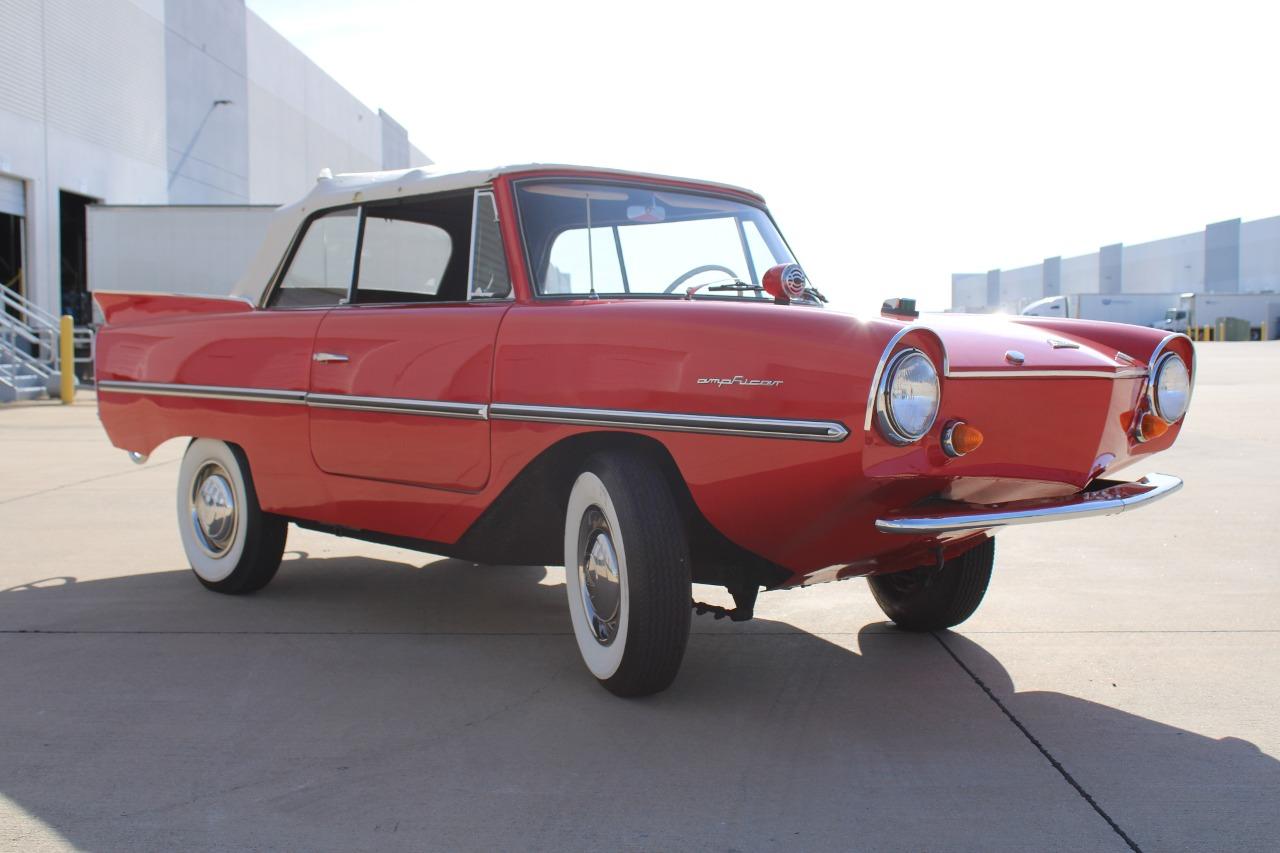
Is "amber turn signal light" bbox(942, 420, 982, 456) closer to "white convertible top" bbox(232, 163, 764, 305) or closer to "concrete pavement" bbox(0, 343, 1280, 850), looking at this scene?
"concrete pavement" bbox(0, 343, 1280, 850)

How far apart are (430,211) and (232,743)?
7.42ft

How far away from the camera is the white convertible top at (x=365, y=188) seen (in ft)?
13.8

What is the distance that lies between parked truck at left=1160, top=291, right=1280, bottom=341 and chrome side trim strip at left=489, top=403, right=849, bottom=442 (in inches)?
2134

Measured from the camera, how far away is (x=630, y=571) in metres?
3.33

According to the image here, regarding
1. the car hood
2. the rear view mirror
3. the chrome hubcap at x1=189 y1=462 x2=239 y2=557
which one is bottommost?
the chrome hubcap at x1=189 y1=462 x2=239 y2=557

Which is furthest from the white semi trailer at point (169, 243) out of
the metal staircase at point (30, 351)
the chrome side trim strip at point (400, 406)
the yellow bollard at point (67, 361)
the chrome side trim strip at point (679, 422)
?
the chrome side trim strip at point (679, 422)

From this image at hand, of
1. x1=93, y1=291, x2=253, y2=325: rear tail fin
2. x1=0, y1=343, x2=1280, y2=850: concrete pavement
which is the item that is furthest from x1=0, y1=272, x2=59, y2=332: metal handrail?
x1=0, y1=343, x2=1280, y2=850: concrete pavement

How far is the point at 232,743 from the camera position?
321 cm

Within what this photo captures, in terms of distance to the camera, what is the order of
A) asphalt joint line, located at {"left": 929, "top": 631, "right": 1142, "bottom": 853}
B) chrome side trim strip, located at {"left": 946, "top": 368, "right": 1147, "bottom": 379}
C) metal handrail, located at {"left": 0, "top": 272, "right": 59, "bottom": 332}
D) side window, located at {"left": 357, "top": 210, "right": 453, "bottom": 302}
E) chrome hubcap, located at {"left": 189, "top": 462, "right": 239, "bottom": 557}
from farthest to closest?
metal handrail, located at {"left": 0, "top": 272, "right": 59, "bottom": 332}, chrome hubcap, located at {"left": 189, "top": 462, "right": 239, "bottom": 557}, side window, located at {"left": 357, "top": 210, "right": 453, "bottom": 302}, chrome side trim strip, located at {"left": 946, "top": 368, "right": 1147, "bottom": 379}, asphalt joint line, located at {"left": 929, "top": 631, "right": 1142, "bottom": 853}

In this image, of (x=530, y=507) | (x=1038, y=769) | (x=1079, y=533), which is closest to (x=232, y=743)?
(x=530, y=507)

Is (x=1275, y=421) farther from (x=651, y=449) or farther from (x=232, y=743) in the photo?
(x=232, y=743)

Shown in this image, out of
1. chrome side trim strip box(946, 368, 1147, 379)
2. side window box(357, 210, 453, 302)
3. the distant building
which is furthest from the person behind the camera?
the distant building

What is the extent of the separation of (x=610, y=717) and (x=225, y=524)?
2371 millimetres

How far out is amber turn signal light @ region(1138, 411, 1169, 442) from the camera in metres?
3.58
